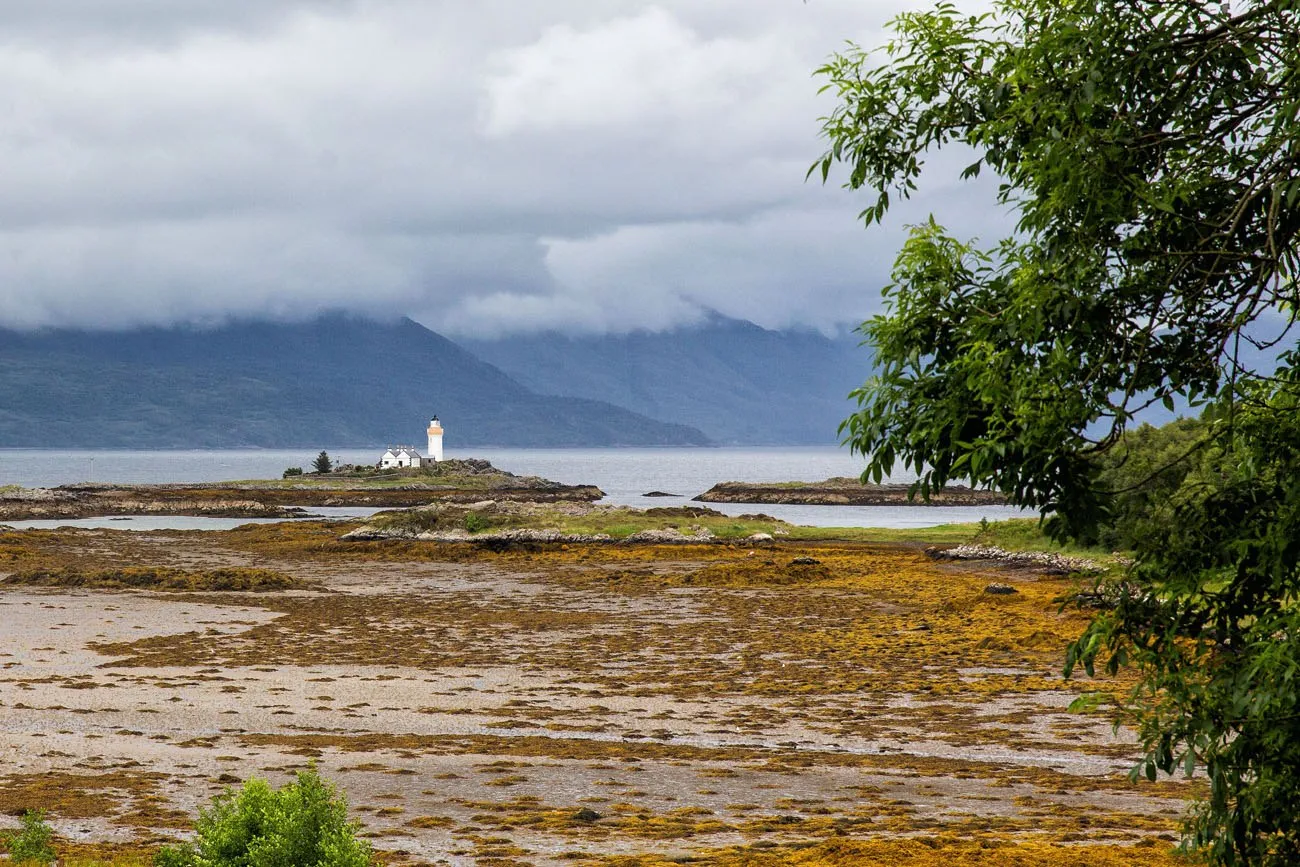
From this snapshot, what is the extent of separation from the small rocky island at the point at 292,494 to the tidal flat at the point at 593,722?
6715 centimetres

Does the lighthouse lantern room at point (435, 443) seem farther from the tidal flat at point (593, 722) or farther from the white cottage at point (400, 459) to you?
the tidal flat at point (593, 722)

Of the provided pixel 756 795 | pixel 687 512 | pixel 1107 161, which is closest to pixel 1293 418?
pixel 1107 161

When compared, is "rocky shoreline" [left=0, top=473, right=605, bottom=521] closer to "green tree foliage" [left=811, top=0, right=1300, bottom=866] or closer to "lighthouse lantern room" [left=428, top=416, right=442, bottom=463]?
"lighthouse lantern room" [left=428, top=416, right=442, bottom=463]

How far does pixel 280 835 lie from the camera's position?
810 cm

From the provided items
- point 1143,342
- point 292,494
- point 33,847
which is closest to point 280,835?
point 33,847

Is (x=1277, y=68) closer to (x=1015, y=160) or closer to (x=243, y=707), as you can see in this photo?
(x=1015, y=160)

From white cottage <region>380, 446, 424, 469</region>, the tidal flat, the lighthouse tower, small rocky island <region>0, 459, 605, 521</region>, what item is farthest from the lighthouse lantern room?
the tidal flat

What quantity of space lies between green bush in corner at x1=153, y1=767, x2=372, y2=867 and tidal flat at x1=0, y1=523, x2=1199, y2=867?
258 cm

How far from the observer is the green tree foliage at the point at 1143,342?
6363 mm

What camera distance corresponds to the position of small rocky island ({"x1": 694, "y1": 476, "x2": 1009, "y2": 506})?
135500 millimetres

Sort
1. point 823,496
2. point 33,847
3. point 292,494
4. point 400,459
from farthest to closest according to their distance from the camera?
point 400,459 → point 823,496 → point 292,494 → point 33,847

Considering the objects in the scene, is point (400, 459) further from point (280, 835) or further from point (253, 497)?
point (280, 835)

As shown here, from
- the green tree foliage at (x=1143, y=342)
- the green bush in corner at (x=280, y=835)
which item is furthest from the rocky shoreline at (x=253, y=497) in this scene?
the green tree foliage at (x=1143, y=342)

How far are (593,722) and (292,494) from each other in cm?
11102
